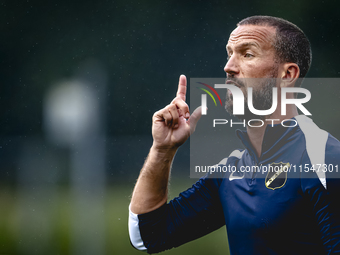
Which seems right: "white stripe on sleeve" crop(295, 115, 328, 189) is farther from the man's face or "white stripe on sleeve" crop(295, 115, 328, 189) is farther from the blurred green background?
the blurred green background

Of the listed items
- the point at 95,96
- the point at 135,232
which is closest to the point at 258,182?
the point at 135,232

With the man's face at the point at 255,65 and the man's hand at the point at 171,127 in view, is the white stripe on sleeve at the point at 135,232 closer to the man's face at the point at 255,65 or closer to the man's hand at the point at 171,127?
the man's hand at the point at 171,127

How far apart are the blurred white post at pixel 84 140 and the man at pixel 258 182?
156 inches

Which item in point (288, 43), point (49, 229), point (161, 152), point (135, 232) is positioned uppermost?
point (288, 43)

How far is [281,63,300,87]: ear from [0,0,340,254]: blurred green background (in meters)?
4.35

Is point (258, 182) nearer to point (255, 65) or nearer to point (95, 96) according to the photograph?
point (255, 65)

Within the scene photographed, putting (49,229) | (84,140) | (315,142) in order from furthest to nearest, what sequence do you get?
(84,140), (49,229), (315,142)

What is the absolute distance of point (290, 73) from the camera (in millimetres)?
1479

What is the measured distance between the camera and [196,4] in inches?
360

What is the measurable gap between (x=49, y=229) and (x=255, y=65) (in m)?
5.19

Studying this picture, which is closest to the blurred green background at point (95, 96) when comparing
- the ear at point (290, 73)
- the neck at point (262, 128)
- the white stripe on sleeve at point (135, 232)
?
the white stripe on sleeve at point (135, 232)

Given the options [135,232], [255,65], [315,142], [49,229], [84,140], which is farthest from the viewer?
[84,140]

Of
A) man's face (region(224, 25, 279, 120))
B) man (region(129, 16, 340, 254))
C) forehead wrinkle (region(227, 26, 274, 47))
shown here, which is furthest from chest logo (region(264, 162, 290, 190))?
forehead wrinkle (region(227, 26, 274, 47))

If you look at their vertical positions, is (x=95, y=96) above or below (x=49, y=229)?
above
